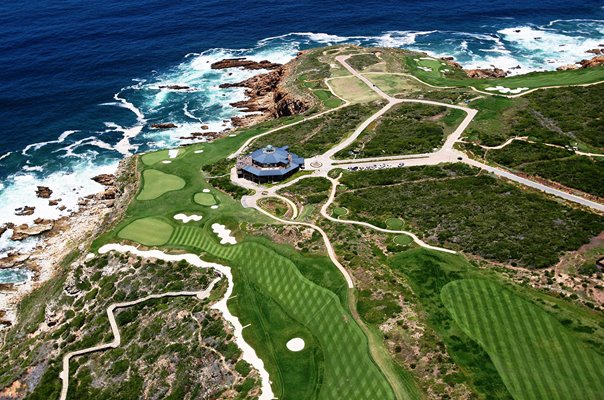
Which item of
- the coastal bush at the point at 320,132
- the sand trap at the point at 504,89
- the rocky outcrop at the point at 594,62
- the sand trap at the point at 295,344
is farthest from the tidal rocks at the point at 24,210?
the rocky outcrop at the point at 594,62

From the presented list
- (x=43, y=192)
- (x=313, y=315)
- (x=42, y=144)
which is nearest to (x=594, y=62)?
(x=313, y=315)

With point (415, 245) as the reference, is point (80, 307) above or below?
below

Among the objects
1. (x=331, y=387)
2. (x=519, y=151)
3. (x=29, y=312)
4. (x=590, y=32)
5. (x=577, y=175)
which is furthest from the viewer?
(x=590, y=32)

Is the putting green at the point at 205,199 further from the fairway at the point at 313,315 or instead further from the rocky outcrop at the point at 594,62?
the rocky outcrop at the point at 594,62

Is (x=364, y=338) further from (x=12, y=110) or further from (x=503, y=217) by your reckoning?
(x=12, y=110)

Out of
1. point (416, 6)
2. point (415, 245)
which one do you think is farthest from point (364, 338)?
point (416, 6)

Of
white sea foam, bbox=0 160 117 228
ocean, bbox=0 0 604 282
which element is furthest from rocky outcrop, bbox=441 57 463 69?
white sea foam, bbox=0 160 117 228

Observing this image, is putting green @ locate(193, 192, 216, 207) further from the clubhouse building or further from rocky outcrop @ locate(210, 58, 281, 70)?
rocky outcrop @ locate(210, 58, 281, 70)
